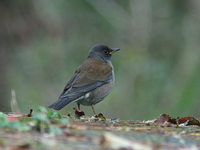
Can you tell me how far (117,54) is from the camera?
745 inches

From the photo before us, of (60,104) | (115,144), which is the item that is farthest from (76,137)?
(60,104)

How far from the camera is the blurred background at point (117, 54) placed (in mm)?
15344

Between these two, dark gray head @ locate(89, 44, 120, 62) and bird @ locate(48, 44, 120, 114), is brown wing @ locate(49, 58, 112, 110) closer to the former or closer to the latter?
bird @ locate(48, 44, 120, 114)

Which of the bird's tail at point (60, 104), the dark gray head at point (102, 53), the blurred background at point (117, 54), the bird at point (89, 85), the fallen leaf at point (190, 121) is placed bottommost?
the fallen leaf at point (190, 121)

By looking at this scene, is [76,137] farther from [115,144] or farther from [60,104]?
[60,104]

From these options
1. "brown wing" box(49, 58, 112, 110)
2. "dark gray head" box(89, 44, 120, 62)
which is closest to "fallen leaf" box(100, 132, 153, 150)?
"brown wing" box(49, 58, 112, 110)

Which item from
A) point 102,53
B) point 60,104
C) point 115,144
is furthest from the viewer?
point 102,53

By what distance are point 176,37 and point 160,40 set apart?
56 cm

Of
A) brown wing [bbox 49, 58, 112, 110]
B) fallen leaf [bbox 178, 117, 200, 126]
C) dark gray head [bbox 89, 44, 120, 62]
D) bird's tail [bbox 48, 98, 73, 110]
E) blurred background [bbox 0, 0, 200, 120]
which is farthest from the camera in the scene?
blurred background [bbox 0, 0, 200, 120]

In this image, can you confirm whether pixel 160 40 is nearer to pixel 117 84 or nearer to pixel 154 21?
pixel 154 21

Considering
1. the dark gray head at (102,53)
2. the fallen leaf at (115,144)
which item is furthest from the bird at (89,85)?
the fallen leaf at (115,144)

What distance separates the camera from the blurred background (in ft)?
50.3

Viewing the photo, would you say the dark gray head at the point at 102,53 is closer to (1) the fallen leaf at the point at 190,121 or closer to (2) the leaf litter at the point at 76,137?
(1) the fallen leaf at the point at 190,121

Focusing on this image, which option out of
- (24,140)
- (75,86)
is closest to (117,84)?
(75,86)
